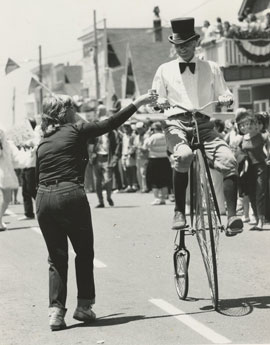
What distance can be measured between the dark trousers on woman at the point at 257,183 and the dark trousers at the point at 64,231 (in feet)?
28.3

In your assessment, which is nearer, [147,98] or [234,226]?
[147,98]

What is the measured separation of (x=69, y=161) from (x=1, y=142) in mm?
9565

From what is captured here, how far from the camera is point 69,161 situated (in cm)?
837

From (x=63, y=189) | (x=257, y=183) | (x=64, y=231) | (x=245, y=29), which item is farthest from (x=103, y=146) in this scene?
(x=63, y=189)

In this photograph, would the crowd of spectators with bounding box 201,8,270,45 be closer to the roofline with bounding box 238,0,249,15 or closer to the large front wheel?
the roofline with bounding box 238,0,249,15

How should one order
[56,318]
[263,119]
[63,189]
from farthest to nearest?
1. [263,119]
2. [63,189]
3. [56,318]

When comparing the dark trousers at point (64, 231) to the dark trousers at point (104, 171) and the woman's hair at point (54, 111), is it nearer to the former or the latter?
the woman's hair at point (54, 111)

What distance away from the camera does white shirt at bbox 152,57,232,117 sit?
364 inches

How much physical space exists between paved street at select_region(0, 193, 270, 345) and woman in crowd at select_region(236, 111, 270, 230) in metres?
0.76

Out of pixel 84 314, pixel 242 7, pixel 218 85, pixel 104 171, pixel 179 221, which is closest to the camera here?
pixel 84 314

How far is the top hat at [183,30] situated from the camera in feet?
30.1

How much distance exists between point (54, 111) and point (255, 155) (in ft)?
29.8

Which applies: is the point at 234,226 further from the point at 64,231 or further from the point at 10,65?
the point at 10,65

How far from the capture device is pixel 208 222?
8672 millimetres
